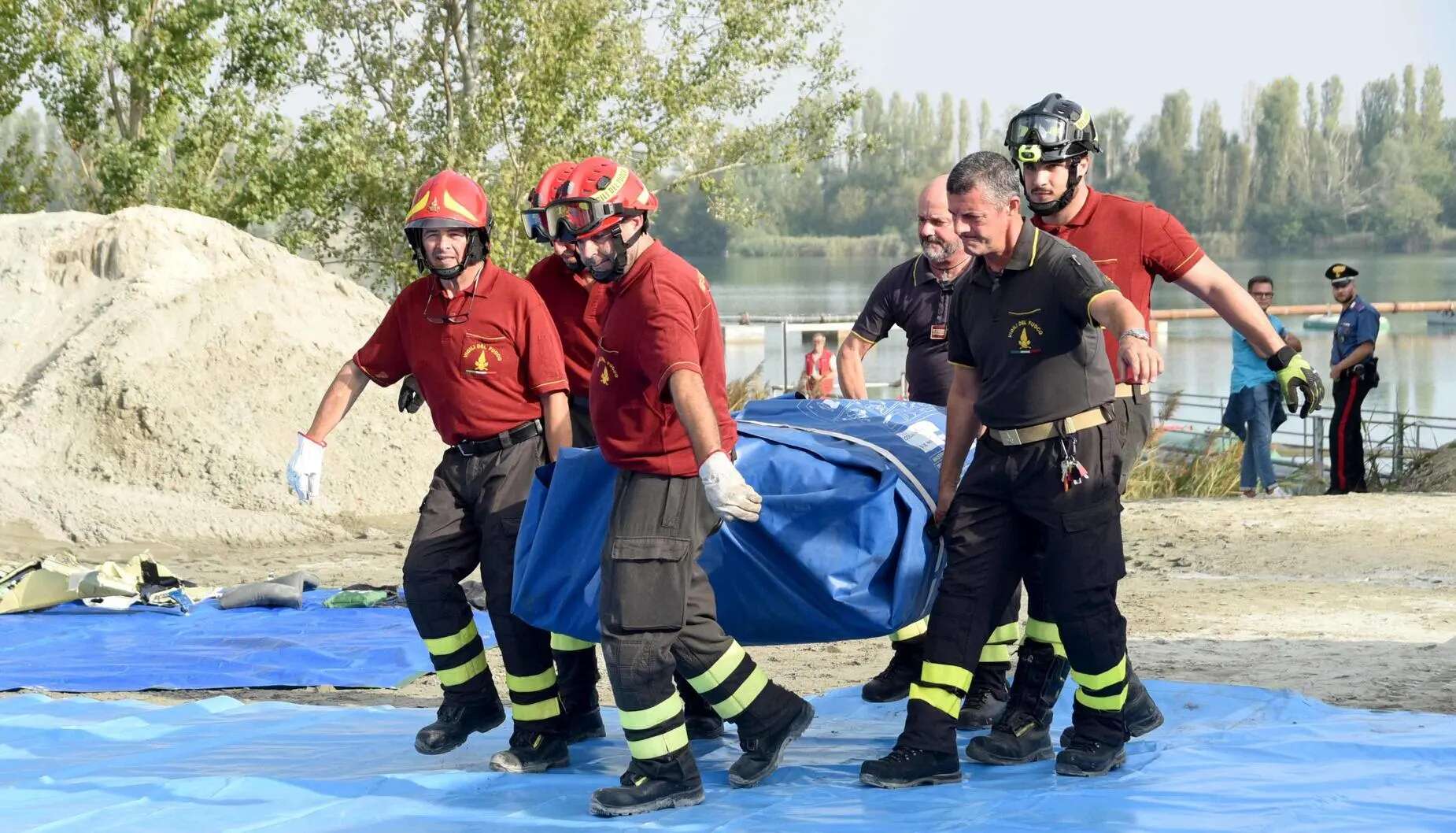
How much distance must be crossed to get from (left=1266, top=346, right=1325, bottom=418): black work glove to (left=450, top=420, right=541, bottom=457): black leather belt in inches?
93.3

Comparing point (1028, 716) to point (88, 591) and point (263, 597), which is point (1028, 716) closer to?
point (263, 597)

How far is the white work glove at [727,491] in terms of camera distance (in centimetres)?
427

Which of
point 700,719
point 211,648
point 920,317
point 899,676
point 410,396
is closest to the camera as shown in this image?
point 700,719

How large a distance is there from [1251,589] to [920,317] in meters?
3.78

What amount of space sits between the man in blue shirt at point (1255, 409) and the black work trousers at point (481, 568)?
8.72 metres

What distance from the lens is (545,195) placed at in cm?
499

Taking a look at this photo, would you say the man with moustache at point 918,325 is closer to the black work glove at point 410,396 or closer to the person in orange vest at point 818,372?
the black work glove at point 410,396

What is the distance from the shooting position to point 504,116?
19219 millimetres

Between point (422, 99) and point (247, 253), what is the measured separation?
7.82 m

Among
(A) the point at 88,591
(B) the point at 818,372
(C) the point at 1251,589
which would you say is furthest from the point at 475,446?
(B) the point at 818,372

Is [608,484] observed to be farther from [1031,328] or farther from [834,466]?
[1031,328]

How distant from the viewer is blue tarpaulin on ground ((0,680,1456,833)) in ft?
14.0

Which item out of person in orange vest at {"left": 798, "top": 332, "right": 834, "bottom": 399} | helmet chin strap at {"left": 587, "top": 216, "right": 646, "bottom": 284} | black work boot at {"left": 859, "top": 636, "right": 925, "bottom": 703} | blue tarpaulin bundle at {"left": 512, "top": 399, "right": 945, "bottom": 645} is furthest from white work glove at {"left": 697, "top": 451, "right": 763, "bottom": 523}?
person in orange vest at {"left": 798, "top": 332, "right": 834, "bottom": 399}

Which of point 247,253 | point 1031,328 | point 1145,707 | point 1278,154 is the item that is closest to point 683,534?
point 1031,328
